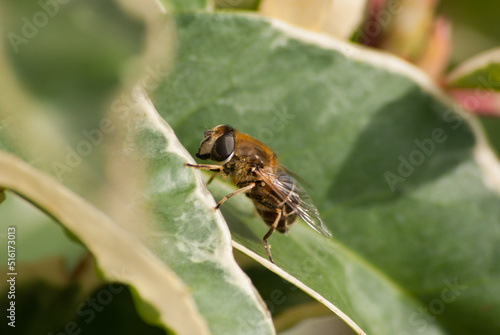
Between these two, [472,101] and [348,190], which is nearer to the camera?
[348,190]

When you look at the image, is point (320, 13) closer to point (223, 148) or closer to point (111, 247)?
point (223, 148)

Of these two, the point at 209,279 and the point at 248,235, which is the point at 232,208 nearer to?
the point at 248,235

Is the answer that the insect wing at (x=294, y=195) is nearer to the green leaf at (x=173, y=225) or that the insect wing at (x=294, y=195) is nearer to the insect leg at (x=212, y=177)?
the insect leg at (x=212, y=177)

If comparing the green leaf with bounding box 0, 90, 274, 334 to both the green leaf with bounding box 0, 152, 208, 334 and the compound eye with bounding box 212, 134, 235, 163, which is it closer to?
the green leaf with bounding box 0, 152, 208, 334

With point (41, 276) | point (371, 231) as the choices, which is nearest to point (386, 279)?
point (371, 231)

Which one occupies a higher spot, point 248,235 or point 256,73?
point 256,73

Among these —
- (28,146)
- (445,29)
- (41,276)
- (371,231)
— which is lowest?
(371,231)

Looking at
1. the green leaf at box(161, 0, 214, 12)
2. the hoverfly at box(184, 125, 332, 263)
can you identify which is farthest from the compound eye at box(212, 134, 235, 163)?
the green leaf at box(161, 0, 214, 12)
